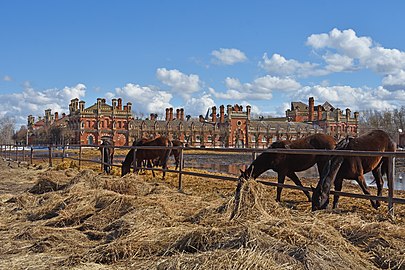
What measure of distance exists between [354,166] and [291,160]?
1631mm

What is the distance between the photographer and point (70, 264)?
384 cm

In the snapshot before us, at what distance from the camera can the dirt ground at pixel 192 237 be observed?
3.37 meters

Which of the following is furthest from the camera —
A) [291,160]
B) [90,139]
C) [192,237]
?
[90,139]

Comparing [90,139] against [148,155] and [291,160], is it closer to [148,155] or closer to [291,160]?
[148,155]

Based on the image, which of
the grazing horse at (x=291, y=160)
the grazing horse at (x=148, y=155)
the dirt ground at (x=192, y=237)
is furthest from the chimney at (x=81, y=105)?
the dirt ground at (x=192, y=237)

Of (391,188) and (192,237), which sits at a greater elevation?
(391,188)

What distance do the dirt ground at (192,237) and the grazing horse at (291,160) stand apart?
3.21m

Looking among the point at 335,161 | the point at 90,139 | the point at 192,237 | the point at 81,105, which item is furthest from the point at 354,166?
the point at 81,105

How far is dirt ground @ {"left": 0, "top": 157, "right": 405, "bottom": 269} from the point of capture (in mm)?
3371

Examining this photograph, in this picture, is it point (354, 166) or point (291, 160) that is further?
point (291, 160)

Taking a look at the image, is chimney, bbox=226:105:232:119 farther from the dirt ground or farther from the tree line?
the dirt ground

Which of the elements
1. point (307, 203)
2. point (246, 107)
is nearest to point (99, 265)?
point (307, 203)

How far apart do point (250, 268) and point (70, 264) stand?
1.77 metres

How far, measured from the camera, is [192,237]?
398 cm
